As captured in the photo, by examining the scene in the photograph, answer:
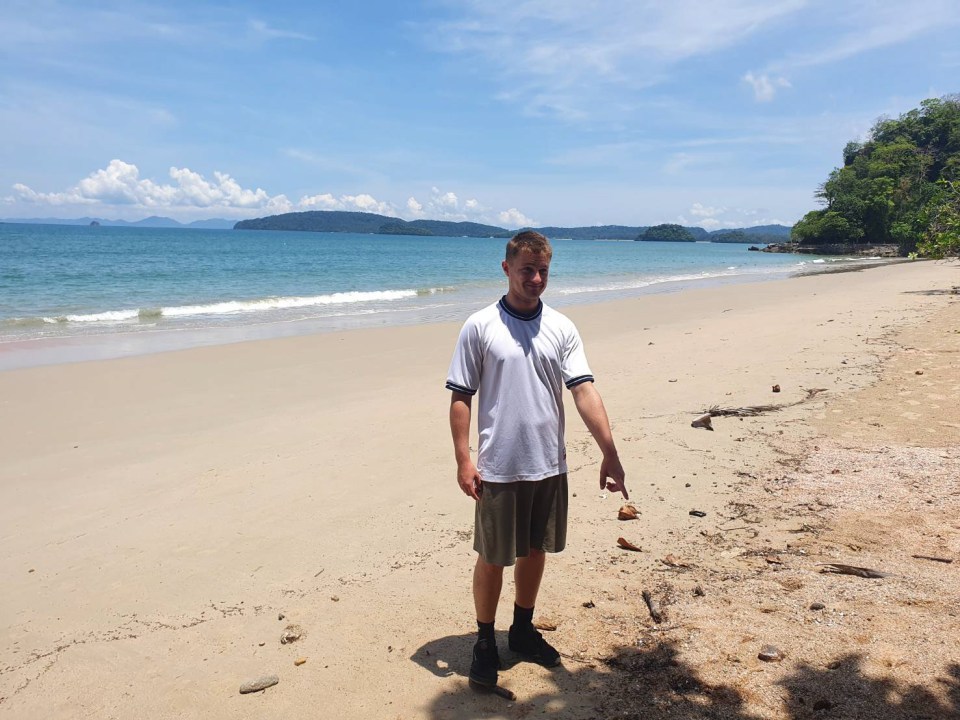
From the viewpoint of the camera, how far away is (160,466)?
5.85 m

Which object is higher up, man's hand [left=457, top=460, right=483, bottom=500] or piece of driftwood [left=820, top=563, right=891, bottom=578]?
man's hand [left=457, top=460, right=483, bottom=500]

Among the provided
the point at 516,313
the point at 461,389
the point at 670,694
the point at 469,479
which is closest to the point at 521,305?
the point at 516,313

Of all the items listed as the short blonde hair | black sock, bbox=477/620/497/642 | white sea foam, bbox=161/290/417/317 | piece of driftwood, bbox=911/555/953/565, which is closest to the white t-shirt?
the short blonde hair

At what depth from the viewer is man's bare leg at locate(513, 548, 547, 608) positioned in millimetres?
3055

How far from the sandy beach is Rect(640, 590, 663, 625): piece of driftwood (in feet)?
0.11

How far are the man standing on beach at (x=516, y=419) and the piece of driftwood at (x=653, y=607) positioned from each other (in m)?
0.76

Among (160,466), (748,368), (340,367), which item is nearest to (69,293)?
(340,367)

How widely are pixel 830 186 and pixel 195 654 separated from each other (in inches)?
3919

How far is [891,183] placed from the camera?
7994 cm

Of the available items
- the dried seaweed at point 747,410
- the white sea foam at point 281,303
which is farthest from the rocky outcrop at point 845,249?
the dried seaweed at point 747,410

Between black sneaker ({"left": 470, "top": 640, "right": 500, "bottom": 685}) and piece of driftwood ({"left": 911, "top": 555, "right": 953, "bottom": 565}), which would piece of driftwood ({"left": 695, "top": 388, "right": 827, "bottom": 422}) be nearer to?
piece of driftwood ({"left": 911, "top": 555, "right": 953, "bottom": 565})

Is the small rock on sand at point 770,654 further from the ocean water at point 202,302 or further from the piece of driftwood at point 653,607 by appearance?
the ocean water at point 202,302

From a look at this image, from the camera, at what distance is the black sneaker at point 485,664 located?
9.42 feet

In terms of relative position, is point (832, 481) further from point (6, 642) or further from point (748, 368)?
point (6, 642)
